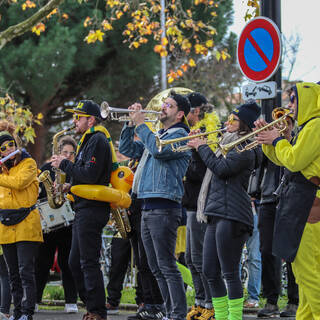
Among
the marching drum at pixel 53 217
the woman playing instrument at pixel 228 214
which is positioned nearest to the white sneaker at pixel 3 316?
the marching drum at pixel 53 217

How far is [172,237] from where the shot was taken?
621 cm

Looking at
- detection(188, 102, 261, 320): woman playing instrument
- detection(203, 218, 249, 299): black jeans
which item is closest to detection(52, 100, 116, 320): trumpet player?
detection(188, 102, 261, 320): woman playing instrument

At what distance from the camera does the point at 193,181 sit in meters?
7.19

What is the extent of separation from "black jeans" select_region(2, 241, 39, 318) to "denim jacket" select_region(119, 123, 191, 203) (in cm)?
158

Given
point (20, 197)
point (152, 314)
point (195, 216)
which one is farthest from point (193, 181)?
point (20, 197)

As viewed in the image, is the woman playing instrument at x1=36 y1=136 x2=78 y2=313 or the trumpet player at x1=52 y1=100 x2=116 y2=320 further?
the woman playing instrument at x1=36 y1=136 x2=78 y2=313

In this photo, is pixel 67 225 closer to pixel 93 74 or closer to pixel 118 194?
pixel 118 194

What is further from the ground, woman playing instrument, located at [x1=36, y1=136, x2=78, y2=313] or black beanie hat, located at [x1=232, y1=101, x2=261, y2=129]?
black beanie hat, located at [x1=232, y1=101, x2=261, y2=129]

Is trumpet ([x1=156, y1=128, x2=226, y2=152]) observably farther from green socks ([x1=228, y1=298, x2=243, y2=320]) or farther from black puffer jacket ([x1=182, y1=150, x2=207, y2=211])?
green socks ([x1=228, y1=298, x2=243, y2=320])

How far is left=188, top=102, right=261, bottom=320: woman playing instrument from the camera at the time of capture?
591 centimetres

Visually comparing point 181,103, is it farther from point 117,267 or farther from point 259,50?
A: point 117,267

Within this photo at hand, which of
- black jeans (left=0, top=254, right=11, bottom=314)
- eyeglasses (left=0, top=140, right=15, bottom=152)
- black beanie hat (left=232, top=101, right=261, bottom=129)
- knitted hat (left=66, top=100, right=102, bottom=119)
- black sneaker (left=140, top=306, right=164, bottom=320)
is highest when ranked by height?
knitted hat (left=66, top=100, right=102, bottom=119)

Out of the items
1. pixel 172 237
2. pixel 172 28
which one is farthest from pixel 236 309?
pixel 172 28

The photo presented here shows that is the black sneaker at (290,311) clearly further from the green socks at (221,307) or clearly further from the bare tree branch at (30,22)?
the bare tree branch at (30,22)
